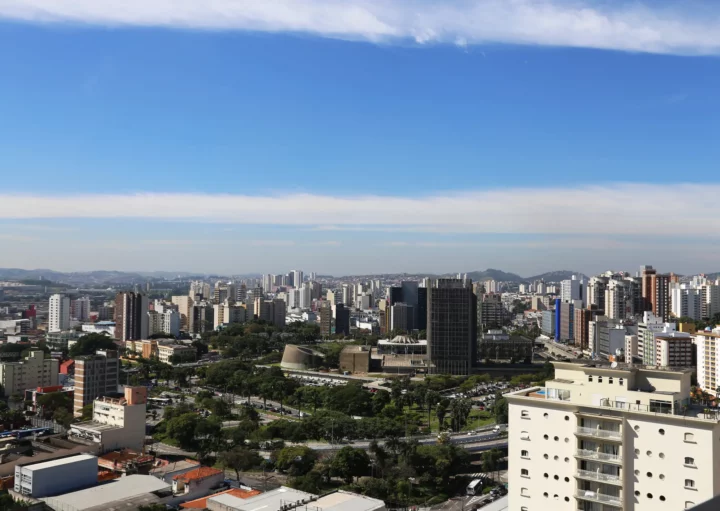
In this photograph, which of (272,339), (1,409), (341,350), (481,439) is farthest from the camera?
(272,339)

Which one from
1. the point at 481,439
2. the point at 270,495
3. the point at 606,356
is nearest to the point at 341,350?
the point at 606,356

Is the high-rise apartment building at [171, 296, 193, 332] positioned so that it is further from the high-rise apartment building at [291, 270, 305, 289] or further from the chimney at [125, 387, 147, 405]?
the high-rise apartment building at [291, 270, 305, 289]

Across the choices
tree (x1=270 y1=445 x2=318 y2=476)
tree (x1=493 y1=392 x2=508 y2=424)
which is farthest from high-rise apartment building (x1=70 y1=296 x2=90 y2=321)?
tree (x1=270 y1=445 x2=318 y2=476)

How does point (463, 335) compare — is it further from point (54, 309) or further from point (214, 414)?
point (54, 309)

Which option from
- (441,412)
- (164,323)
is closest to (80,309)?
(164,323)

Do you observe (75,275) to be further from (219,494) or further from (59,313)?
(219,494)

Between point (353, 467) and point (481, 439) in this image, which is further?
point (481, 439)

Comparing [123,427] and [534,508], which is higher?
[534,508]

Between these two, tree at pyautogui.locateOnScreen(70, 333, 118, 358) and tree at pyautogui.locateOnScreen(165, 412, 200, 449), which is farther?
tree at pyautogui.locateOnScreen(70, 333, 118, 358)
